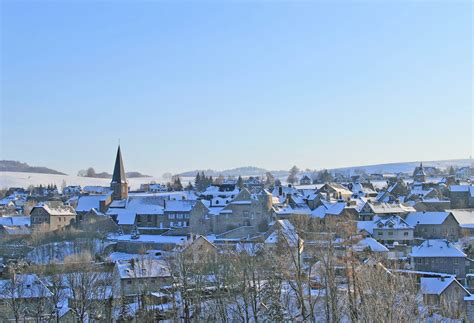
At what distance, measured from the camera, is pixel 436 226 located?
2734 inches

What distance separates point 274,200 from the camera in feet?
253

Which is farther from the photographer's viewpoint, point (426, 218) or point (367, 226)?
point (426, 218)

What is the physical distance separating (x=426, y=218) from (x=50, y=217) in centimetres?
4625

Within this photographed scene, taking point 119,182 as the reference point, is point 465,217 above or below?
below

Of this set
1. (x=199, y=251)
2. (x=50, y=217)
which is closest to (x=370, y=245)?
(x=199, y=251)

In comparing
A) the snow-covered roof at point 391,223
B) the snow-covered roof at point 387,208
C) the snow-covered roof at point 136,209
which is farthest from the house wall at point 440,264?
the snow-covered roof at point 136,209

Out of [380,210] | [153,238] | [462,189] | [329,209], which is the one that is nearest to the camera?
[153,238]

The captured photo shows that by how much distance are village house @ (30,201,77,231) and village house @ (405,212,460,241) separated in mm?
43204

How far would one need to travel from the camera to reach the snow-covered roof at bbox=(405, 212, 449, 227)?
229ft

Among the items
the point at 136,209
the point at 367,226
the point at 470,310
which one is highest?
the point at 136,209

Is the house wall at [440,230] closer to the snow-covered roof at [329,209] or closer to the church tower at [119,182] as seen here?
the snow-covered roof at [329,209]

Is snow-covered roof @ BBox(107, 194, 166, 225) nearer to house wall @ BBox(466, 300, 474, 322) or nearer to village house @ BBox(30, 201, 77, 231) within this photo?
village house @ BBox(30, 201, 77, 231)

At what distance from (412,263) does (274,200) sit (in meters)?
25.1

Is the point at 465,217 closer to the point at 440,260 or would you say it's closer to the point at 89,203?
the point at 440,260
